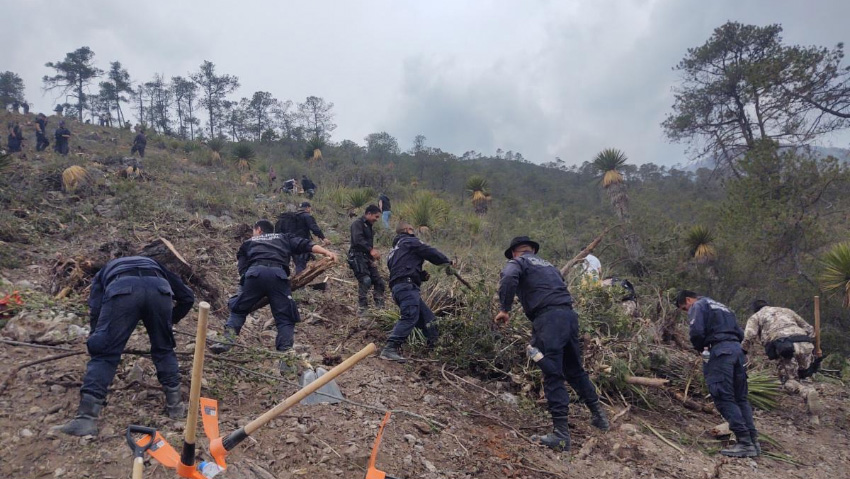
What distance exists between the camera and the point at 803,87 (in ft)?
43.5

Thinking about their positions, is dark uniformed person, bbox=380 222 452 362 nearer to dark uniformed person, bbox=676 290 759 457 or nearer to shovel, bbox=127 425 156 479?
dark uniformed person, bbox=676 290 759 457

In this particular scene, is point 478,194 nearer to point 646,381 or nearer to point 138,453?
point 646,381

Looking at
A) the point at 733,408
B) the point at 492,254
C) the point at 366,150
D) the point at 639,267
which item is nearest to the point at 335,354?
the point at 733,408

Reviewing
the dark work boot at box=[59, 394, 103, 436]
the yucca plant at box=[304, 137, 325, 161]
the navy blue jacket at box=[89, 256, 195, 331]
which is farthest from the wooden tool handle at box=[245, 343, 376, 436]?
the yucca plant at box=[304, 137, 325, 161]

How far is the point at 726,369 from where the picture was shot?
173 inches

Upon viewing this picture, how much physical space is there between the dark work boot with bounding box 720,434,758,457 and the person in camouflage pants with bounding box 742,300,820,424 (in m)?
1.89

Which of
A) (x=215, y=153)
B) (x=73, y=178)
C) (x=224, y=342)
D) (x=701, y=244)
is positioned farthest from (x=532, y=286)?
(x=215, y=153)

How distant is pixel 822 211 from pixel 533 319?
38.2 ft

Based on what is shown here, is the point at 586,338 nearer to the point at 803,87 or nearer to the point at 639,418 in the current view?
the point at 639,418

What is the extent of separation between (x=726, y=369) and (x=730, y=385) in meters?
0.14

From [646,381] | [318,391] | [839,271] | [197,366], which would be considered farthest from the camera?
[839,271]

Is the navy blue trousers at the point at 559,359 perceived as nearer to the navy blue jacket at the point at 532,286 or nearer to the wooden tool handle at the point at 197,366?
the navy blue jacket at the point at 532,286

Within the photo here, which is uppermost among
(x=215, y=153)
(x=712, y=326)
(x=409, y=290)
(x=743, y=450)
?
(x=215, y=153)

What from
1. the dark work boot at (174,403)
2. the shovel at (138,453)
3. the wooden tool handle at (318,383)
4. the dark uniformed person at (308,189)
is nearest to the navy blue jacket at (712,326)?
the wooden tool handle at (318,383)
